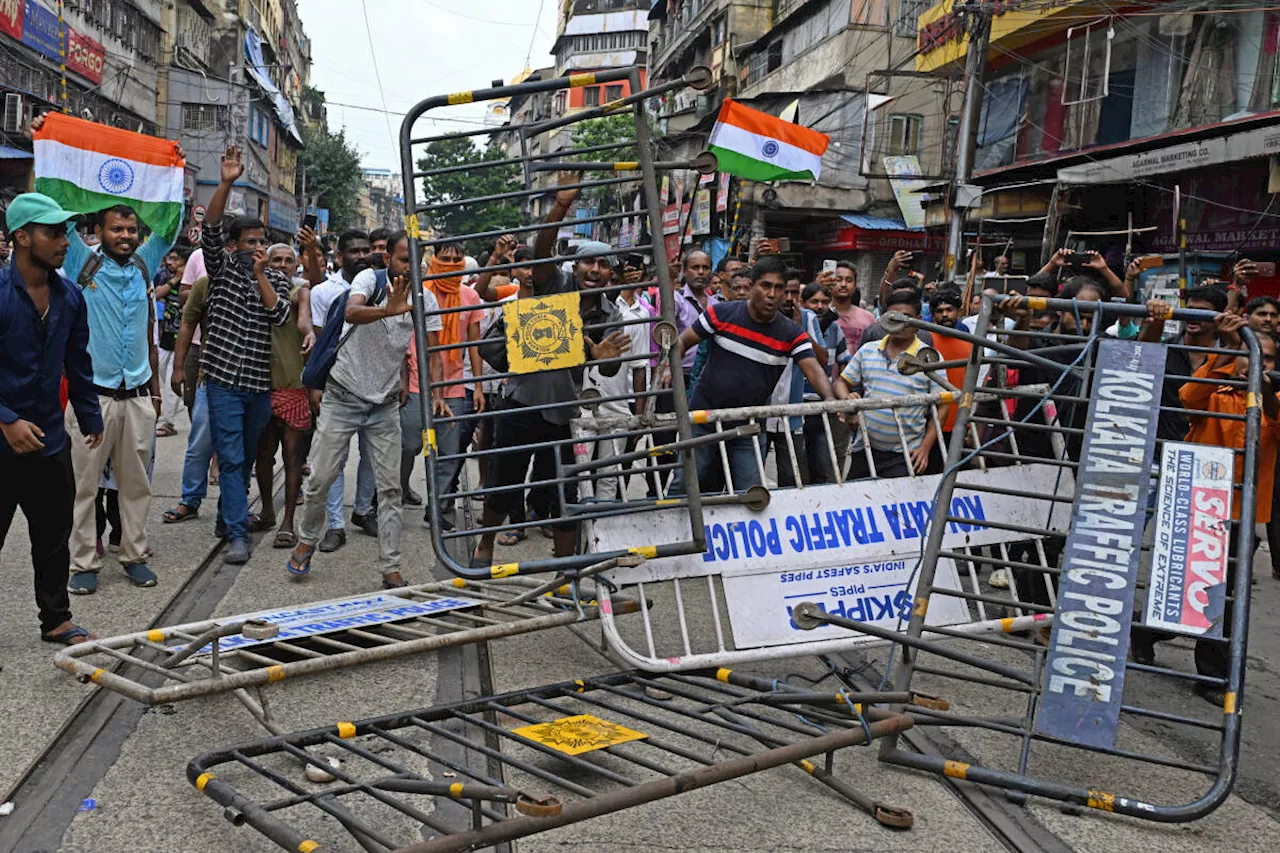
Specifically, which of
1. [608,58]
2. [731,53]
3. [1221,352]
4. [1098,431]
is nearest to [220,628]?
[1098,431]

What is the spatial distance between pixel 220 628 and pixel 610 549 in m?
1.51

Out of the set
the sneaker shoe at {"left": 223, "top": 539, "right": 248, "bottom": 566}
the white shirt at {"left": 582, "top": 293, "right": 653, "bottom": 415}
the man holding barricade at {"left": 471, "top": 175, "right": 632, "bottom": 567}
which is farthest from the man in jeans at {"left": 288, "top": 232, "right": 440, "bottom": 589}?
the white shirt at {"left": 582, "top": 293, "right": 653, "bottom": 415}

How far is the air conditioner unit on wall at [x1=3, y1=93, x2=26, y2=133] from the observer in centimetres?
2523

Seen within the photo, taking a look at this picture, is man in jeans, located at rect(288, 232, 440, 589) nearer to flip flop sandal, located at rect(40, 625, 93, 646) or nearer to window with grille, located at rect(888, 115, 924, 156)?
flip flop sandal, located at rect(40, 625, 93, 646)

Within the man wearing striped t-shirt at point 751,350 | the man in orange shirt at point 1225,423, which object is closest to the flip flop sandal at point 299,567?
the man wearing striped t-shirt at point 751,350

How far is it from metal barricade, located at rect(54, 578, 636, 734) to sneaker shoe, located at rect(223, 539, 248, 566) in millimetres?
1621

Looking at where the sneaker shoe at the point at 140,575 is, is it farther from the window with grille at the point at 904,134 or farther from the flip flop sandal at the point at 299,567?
the window with grille at the point at 904,134

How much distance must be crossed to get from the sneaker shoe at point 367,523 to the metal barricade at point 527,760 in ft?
12.1

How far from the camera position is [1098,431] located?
14.2 feet

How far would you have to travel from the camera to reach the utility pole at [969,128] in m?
18.1

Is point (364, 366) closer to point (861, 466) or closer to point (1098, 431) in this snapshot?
point (861, 466)

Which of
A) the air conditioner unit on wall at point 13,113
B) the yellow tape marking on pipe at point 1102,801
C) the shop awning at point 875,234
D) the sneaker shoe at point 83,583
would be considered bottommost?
the sneaker shoe at point 83,583

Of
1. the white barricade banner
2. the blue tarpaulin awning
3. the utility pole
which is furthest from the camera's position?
the blue tarpaulin awning

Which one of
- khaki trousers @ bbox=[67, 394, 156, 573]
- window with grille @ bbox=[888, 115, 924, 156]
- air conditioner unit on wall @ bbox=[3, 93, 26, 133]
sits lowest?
khaki trousers @ bbox=[67, 394, 156, 573]
